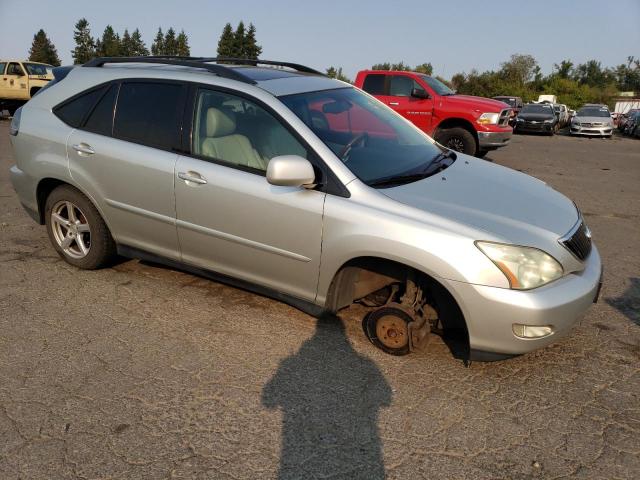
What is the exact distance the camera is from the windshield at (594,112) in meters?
25.0

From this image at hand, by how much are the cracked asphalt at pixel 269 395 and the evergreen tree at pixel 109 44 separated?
3536 inches

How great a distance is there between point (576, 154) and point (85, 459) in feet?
54.1

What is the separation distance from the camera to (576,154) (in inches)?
638

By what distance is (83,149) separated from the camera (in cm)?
428

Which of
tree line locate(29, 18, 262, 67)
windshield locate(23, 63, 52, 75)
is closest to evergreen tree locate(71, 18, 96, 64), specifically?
tree line locate(29, 18, 262, 67)

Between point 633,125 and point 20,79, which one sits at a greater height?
point 20,79

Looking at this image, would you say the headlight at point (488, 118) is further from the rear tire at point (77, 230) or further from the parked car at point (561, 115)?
the parked car at point (561, 115)

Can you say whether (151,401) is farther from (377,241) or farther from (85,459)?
(377,241)

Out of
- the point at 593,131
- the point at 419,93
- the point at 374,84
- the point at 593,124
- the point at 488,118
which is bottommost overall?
the point at 593,131

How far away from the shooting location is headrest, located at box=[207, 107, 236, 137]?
383cm

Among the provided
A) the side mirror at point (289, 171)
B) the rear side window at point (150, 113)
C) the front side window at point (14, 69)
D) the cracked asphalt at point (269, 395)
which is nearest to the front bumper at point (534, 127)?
the front side window at point (14, 69)

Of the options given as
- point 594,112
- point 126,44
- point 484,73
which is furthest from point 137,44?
point 594,112

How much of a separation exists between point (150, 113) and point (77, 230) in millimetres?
1264

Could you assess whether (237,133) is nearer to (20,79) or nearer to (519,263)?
(519,263)
